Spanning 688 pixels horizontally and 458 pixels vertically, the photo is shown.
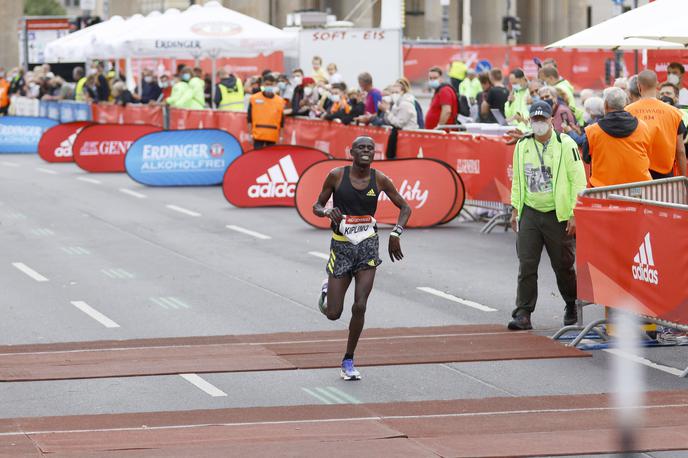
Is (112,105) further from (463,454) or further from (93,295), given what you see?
(463,454)

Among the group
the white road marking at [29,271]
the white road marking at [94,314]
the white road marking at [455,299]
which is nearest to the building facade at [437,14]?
the white road marking at [29,271]

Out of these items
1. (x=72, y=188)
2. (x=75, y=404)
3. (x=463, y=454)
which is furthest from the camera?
(x=72, y=188)

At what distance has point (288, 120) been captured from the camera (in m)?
26.9

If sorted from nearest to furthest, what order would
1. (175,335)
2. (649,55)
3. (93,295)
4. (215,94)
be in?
(175,335) < (93,295) < (649,55) < (215,94)

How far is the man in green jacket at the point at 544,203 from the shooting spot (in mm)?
11812

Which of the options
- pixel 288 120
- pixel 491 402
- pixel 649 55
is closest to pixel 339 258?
pixel 491 402

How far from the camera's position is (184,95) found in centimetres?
3247

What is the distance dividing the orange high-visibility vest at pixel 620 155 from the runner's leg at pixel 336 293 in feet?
11.3

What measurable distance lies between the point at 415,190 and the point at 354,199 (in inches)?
384

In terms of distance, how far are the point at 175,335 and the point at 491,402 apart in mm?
3629

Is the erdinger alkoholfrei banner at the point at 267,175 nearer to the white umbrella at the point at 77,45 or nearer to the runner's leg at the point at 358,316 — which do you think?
the runner's leg at the point at 358,316

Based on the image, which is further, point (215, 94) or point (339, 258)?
point (215, 94)

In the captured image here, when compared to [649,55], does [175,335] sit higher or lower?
lower

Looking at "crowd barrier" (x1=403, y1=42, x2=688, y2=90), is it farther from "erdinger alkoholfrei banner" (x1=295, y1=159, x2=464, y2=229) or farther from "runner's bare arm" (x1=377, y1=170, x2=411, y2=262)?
"runner's bare arm" (x1=377, y1=170, x2=411, y2=262)
